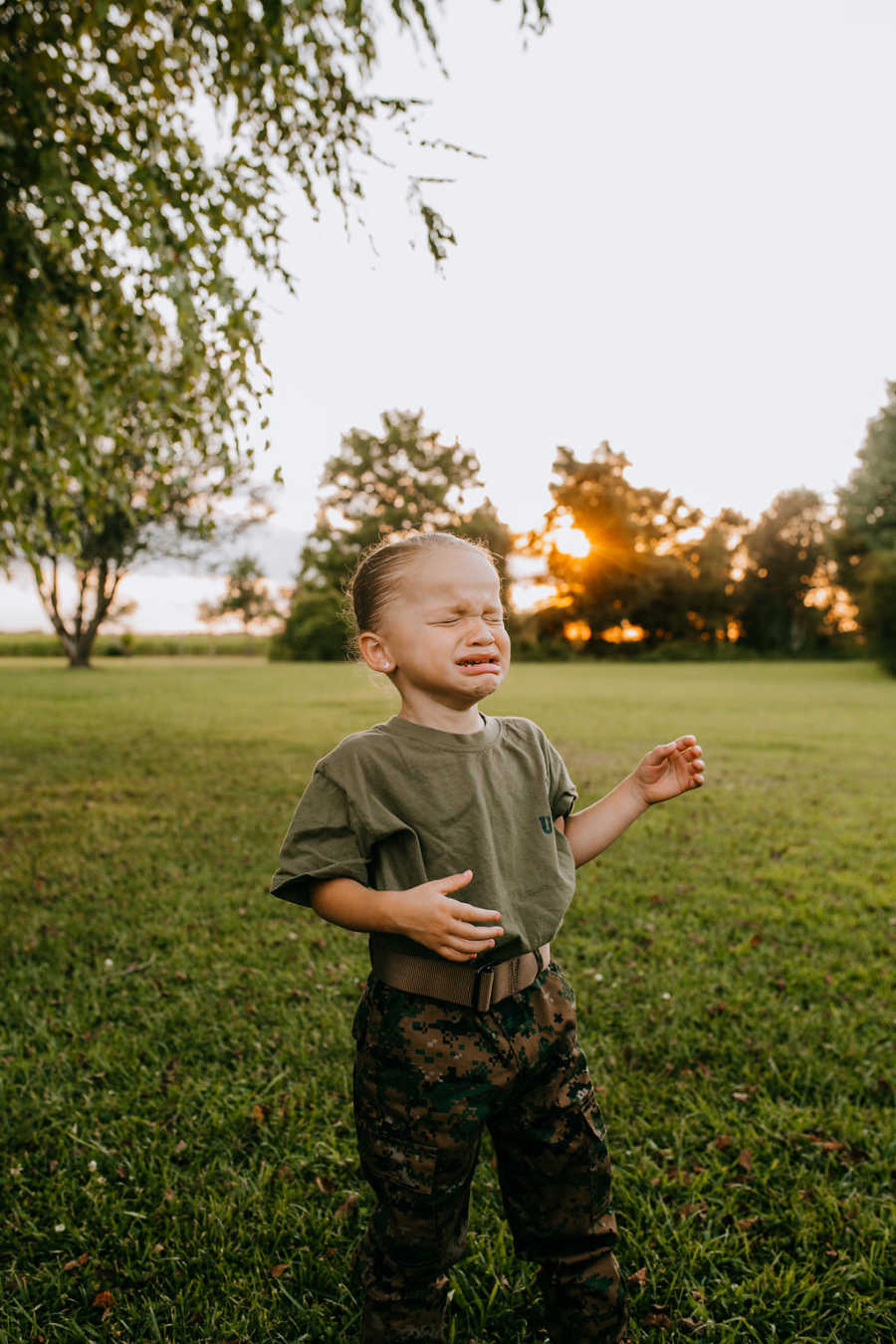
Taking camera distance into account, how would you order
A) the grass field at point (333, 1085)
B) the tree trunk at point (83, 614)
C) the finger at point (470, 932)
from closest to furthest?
the finger at point (470, 932) < the grass field at point (333, 1085) < the tree trunk at point (83, 614)

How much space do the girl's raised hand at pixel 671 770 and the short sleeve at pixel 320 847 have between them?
0.73 metres

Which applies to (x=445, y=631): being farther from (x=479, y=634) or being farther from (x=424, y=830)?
(x=424, y=830)

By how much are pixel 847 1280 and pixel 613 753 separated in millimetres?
8463

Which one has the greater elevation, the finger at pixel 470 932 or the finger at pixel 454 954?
the finger at pixel 470 932

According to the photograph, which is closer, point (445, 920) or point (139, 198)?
point (445, 920)

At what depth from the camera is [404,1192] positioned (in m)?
1.60

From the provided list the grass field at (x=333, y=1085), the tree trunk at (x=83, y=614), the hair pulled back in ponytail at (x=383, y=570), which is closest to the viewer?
the hair pulled back in ponytail at (x=383, y=570)

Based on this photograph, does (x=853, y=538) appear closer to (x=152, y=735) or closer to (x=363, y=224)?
(x=152, y=735)

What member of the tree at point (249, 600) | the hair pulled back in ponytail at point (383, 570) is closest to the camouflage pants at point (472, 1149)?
the hair pulled back in ponytail at point (383, 570)

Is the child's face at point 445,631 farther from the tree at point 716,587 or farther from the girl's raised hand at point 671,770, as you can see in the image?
the tree at point 716,587

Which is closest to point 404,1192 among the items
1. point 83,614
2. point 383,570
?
point 383,570

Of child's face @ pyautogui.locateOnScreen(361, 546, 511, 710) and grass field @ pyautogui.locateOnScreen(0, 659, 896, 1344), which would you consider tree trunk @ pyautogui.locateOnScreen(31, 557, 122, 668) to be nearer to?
grass field @ pyautogui.locateOnScreen(0, 659, 896, 1344)

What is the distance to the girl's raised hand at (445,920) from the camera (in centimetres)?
142

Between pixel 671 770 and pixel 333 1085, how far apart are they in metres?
1.86
